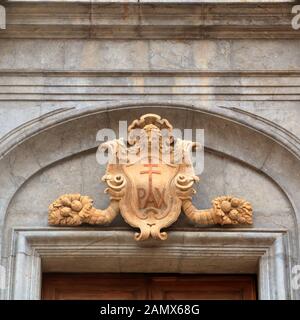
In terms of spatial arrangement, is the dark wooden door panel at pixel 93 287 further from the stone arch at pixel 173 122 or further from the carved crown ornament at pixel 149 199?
the stone arch at pixel 173 122

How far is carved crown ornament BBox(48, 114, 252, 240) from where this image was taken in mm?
11469

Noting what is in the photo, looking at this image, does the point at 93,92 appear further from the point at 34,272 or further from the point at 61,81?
the point at 34,272

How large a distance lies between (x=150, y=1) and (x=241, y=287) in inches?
99.0

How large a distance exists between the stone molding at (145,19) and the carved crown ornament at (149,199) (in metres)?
1.11

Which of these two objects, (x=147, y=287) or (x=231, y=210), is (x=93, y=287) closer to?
(x=147, y=287)

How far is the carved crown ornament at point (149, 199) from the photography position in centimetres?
1147

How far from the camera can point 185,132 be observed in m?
12.0

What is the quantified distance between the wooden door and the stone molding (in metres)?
2.07

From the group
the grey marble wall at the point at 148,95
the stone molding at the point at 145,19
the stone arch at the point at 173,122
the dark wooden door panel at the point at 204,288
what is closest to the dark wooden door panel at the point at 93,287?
the dark wooden door panel at the point at 204,288

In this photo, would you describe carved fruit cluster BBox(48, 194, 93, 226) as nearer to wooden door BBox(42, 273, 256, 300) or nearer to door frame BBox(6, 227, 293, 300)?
door frame BBox(6, 227, 293, 300)

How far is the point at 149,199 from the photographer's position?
37.8 ft

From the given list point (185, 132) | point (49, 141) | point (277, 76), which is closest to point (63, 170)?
point (49, 141)

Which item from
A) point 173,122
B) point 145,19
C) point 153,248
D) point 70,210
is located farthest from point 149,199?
point 145,19

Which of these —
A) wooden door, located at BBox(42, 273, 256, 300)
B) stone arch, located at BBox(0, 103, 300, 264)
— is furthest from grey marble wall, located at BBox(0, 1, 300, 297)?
wooden door, located at BBox(42, 273, 256, 300)
